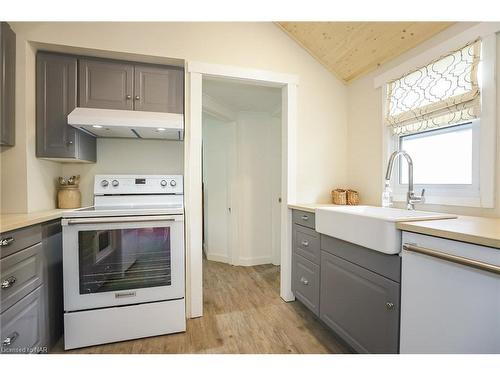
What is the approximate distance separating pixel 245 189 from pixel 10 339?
2.43m

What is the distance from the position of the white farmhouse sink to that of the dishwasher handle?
76 mm

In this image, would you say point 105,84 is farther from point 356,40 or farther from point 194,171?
point 356,40

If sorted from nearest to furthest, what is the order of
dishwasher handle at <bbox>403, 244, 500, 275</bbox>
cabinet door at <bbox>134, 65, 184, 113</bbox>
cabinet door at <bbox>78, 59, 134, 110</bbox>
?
dishwasher handle at <bbox>403, 244, 500, 275</bbox>
cabinet door at <bbox>78, 59, 134, 110</bbox>
cabinet door at <bbox>134, 65, 184, 113</bbox>

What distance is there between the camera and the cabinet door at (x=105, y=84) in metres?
1.74

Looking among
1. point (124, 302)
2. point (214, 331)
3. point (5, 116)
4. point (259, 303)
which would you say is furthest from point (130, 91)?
point (259, 303)

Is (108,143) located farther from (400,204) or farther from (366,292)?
(400,204)

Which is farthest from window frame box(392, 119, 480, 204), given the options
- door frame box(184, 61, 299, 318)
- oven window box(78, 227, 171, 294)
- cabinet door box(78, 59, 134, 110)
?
cabinet door box(78, 59, 134, 110)

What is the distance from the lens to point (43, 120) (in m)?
1.68

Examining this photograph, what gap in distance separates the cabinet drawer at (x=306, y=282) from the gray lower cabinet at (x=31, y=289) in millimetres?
1791

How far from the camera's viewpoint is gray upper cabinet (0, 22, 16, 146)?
4.84ft

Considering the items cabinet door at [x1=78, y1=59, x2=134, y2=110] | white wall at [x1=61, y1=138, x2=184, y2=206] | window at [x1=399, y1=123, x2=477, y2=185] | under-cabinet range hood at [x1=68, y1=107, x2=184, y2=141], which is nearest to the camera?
window at [x1=399, y1=123, x2=477, y2=185]

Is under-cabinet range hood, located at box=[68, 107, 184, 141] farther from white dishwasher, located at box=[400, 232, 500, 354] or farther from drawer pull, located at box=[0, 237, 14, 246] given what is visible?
white dishwasher, located at box=[400, 232, 500, 354]

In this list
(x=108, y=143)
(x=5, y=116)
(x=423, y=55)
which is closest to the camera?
(x=5, y=116)

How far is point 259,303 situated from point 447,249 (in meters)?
1.64
